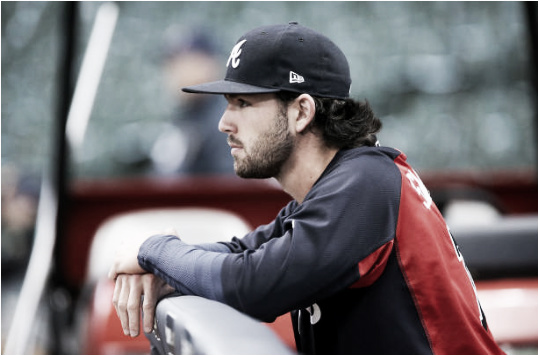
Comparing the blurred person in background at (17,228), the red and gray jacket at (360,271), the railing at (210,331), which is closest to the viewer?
the railing at (210,331)

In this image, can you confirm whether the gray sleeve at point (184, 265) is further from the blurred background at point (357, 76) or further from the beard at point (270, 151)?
the blurred background at point (357, 76)

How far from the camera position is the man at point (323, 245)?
1.16m

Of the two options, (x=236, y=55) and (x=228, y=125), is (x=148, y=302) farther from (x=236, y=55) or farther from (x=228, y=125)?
(x=236, y=55)

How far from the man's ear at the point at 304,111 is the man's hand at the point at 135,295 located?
16.7 inches

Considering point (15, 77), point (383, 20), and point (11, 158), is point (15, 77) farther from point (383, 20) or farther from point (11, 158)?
point (383, 20)

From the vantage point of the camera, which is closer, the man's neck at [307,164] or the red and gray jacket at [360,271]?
the red and gray jacket at [360,271]

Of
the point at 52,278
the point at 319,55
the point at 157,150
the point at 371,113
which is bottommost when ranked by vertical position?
the point at 52,278

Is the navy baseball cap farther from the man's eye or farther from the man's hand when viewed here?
the man's hand

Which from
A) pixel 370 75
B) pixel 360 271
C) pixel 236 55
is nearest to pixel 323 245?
pixel 360 271

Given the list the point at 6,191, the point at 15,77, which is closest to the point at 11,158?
the point at 15,77

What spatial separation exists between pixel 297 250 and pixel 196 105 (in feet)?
8.17

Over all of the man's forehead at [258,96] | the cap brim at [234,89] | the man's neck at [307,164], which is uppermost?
the cap brim at [234,89]

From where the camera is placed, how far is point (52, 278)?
10.6 feet

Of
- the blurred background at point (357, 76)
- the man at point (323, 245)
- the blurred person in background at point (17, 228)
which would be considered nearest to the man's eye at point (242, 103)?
the man at point (323, 245)
